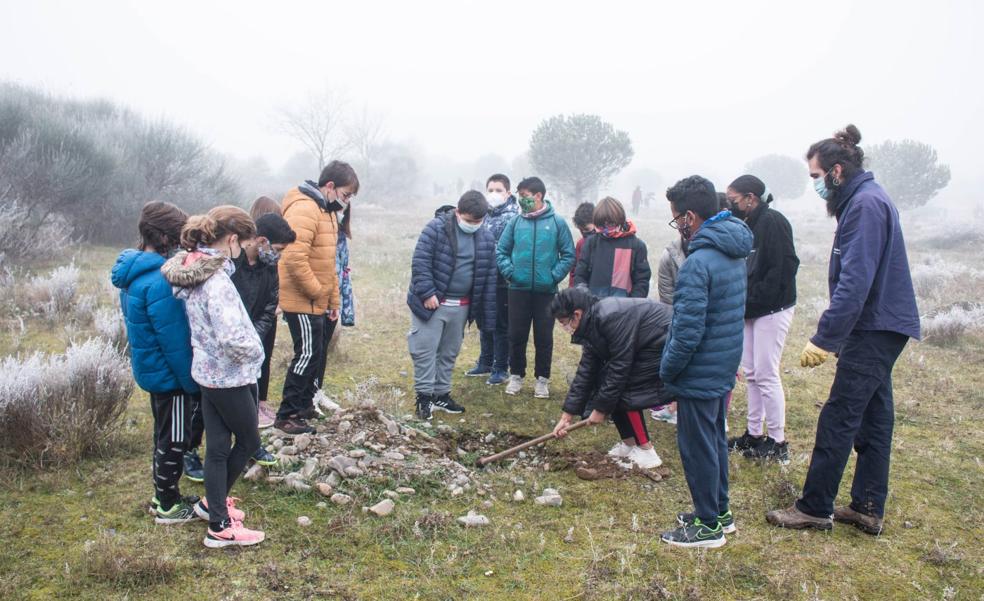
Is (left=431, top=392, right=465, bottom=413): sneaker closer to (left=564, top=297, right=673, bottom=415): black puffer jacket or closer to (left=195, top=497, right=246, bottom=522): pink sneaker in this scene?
(left=564, top=297, right=673, bottom=415): black puffer jacket

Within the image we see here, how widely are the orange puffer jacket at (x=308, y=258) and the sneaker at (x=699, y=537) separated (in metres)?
3.06

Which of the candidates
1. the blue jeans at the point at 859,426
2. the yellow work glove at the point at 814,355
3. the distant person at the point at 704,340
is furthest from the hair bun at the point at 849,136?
the yellow work glove at the point at 814,355

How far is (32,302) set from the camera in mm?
8266

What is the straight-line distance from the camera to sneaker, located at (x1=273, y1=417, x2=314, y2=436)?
4.66m

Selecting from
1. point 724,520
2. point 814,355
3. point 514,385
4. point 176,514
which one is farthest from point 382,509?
point 514,385

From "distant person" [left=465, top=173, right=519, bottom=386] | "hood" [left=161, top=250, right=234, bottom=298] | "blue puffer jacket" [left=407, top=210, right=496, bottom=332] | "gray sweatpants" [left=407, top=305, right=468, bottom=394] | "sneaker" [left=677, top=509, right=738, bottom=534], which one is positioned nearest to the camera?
"hood" [left=161, top=250, right=234, bottom=298]

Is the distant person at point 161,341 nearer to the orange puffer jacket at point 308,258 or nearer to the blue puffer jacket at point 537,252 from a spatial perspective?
the orange puffer jacket at point 308,258

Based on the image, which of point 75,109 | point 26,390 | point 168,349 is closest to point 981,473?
point 168,349

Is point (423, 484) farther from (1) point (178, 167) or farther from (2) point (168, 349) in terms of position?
(1) point (178, 167)

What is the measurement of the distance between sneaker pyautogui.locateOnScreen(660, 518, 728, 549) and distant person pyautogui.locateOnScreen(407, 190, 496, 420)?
2.62m

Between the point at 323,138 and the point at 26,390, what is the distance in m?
48.3

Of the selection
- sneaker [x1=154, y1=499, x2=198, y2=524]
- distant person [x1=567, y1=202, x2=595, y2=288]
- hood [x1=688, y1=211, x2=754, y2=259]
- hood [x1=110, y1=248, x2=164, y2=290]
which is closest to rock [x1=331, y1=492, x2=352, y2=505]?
sneaker [x1=154, y1=499, x2=198, y2=524]

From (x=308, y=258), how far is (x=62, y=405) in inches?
76.9

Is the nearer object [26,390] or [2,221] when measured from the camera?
[26,390]
